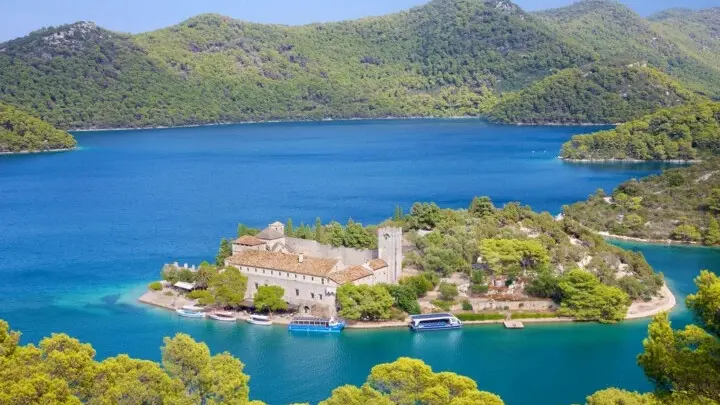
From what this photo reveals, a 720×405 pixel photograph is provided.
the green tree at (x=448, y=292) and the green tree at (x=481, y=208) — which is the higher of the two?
the green tree at (x=481, y=208)

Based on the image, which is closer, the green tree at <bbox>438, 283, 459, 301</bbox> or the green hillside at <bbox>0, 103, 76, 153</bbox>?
the green tree at <bbox>438, 283, 459, 301</bbox>

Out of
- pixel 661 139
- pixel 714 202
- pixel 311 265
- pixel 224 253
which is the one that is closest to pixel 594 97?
pixel 661 139

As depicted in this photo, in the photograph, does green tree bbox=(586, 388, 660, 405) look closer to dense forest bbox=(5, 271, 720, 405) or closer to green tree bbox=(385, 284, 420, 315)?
dense forest bbox=(5, 271, 720, 405)

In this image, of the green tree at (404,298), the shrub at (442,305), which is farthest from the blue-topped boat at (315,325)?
the shrub at (442,305)

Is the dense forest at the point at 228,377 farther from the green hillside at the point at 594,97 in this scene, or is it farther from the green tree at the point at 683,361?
the green hillside at the point at 594,97

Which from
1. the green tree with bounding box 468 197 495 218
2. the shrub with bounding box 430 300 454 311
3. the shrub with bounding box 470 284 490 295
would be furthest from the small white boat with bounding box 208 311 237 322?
the green tree with bounding box 468 197 495 218

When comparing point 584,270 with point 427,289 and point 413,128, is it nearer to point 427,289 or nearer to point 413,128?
point 427,289
